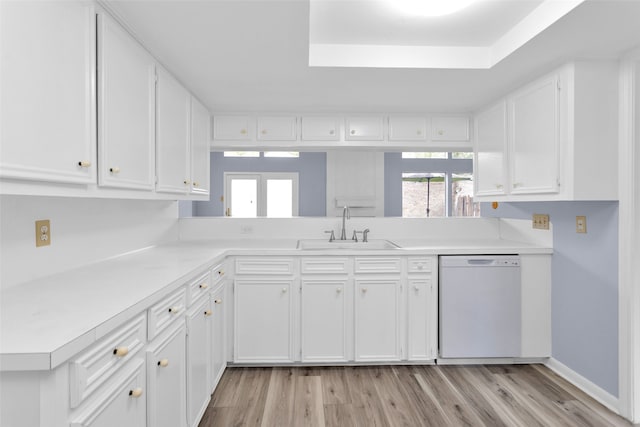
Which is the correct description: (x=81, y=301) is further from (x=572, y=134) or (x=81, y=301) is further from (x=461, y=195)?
(x=461, y=195)

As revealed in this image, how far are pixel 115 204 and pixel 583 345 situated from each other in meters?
3.25

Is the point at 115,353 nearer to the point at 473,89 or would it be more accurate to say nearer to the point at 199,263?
the point at 199,263

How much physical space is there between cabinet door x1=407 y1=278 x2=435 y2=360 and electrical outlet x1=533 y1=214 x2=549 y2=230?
102cm

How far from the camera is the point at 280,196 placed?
7.26 metres

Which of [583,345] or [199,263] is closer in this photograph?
[199,263]

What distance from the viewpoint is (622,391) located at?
6.53 ft

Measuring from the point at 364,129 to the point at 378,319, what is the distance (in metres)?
1.63

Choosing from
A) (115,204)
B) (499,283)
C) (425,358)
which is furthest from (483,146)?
(115,204)

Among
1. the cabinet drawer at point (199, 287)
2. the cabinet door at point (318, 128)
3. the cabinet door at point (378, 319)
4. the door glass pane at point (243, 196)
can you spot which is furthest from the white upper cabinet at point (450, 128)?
the door glass pane at point (243, 196)

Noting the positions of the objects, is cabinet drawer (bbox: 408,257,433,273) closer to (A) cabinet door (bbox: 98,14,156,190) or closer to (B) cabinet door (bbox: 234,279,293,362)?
(B) cabinet door (bbox: 234,279,293,362)

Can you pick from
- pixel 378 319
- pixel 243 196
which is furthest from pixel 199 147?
pixel 243 196

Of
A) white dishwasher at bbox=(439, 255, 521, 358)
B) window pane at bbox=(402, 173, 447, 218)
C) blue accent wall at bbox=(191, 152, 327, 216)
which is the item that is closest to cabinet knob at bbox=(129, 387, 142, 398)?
white dishwasher at bbox=(439, 255, 521, 358)

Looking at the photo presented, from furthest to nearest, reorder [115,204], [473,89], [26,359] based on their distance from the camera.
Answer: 1. [473,89]
2. [115,204]
3. [26,359]

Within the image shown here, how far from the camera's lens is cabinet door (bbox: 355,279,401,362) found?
8.32 feet
